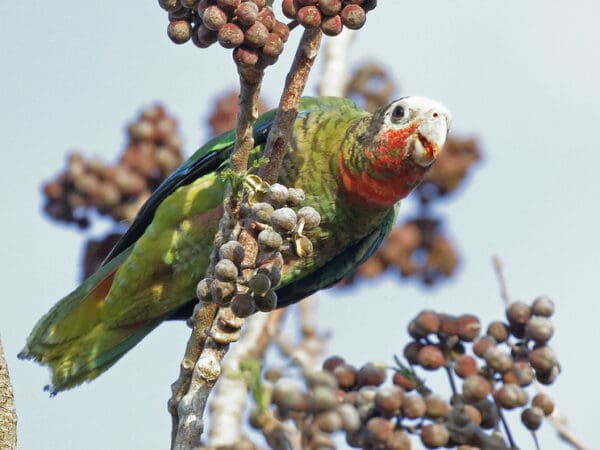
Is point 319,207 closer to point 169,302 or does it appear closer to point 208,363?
point 169,302

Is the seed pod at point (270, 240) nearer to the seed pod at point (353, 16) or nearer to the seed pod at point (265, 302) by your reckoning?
the seed pod at point (265, 302)

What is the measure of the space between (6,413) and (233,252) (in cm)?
91

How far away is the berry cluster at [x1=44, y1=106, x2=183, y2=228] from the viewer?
18.3 feet

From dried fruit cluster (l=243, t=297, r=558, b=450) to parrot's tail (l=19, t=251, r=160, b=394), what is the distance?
2899mm

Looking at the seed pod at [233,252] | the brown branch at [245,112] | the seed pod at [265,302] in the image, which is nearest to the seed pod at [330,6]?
the brown branch at [245,112]

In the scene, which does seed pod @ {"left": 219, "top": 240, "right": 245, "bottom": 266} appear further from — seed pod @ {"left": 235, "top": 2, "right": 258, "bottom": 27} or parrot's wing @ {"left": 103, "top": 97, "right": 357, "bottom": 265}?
parrot's wing @ {"left": 103, "top": 97, "right": 357, "bottom": 265}

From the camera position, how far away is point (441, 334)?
306 centimetres

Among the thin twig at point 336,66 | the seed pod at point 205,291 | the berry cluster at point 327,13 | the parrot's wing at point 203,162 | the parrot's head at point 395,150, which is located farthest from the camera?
the thin twig at point 336,66

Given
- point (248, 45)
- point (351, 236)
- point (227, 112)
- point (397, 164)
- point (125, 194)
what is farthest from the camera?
point (227, 112)

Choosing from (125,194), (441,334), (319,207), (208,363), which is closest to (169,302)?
(125,194)

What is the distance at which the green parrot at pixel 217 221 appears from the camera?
492 cm

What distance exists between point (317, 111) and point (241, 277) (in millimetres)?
2258

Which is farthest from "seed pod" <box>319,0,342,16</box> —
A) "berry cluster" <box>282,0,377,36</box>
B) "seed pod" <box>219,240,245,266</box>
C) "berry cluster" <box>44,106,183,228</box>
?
"berry cluster" <box>44,106,183,228</box>

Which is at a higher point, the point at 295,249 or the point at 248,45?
the point at 248,45
